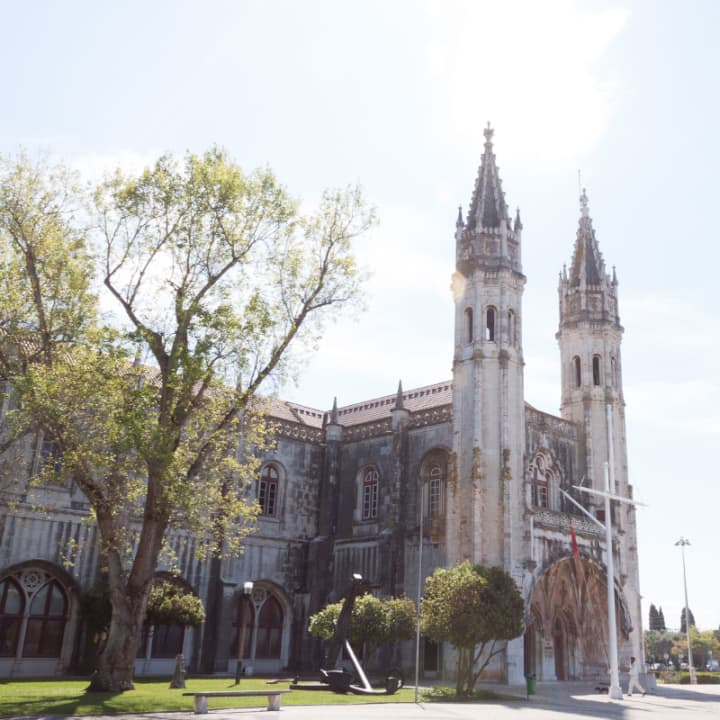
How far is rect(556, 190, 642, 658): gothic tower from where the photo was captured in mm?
39156

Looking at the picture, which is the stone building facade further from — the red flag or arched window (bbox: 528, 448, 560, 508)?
the red flag

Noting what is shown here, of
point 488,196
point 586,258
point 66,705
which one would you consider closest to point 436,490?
point 488,196

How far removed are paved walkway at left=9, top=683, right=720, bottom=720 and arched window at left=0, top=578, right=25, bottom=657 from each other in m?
13.6

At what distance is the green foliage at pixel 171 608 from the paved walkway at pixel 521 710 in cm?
966

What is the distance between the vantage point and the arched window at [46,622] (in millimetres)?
28594

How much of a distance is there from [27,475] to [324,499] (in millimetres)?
14173

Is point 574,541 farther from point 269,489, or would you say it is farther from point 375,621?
point 269,489

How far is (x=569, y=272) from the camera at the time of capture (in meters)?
45.4

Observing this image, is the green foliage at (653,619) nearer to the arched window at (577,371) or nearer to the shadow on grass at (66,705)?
the arched window at (577,371)

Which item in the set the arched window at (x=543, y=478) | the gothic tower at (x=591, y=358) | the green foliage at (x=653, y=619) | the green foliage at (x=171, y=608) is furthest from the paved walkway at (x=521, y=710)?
the green foliage at (x=653, y=619)

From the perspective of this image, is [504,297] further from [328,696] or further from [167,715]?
[167,715]

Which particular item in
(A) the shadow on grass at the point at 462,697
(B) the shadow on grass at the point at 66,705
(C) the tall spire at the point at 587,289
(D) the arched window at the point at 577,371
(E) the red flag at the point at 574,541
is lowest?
(B) the shadow on grass at the point at 66,705

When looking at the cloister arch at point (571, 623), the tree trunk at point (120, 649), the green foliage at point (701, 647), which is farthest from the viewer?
the green foliage at point (701, 647)

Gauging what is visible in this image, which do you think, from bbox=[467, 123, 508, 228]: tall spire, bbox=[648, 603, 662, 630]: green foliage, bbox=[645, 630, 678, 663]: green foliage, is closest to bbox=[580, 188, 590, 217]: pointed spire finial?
bbox=[467, 123, 508, 228]: tall spire
